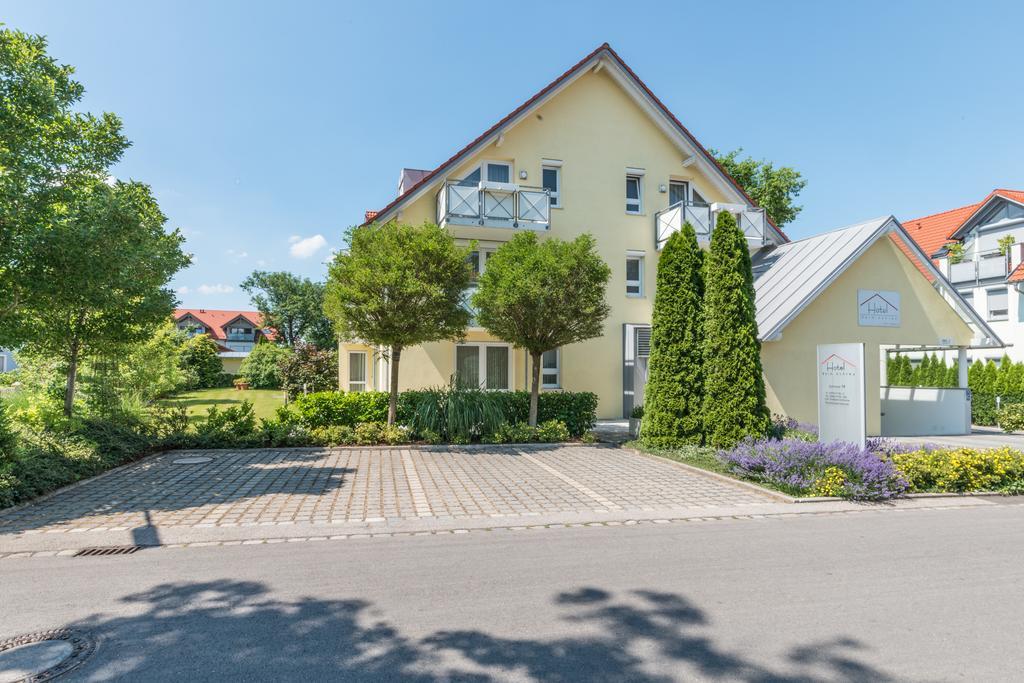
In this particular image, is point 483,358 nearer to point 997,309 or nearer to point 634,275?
point 634,275

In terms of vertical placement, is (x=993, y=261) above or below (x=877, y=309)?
above

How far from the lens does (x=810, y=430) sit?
14211 millimetres

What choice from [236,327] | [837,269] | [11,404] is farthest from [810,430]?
[236,327]

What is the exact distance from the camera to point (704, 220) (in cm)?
2006

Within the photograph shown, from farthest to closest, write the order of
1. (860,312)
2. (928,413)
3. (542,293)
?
(928,413)
(860,312)
(542,293)

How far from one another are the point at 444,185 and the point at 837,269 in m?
11.3

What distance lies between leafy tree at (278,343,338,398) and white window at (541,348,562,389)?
11105mm

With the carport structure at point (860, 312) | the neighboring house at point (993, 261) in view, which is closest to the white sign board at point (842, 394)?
the carport structure at point (860, 312)

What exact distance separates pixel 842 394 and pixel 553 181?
1233 cm

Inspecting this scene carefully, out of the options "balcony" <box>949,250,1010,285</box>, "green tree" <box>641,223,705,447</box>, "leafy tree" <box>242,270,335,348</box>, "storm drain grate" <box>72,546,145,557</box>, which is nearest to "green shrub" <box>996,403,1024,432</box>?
"balcony" <box>949,250,1010,285</box>

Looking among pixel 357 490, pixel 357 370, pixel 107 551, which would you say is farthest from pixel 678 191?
pixel 107 551

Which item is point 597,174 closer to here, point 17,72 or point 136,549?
point 17,72

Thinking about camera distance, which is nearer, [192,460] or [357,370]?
[192,460]

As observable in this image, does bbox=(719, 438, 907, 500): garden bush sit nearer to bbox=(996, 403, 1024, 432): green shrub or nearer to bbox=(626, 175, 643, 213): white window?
bbox=(626, 175, 643, 213): white window
